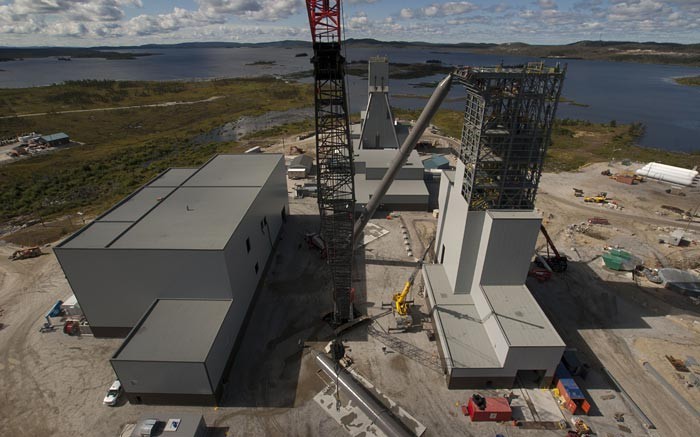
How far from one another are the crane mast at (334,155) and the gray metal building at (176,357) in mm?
9764

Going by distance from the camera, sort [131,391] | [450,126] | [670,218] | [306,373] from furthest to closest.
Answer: [450,126], [670,218], [306,373], [131,391]

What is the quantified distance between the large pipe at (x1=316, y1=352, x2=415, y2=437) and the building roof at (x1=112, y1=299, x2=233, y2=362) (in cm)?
855

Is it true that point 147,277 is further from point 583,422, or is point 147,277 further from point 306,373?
point 583,422

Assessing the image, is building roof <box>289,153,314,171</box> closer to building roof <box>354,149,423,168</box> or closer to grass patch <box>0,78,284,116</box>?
building roof <box>354,149,423,168</box>

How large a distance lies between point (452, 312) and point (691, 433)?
1625cm

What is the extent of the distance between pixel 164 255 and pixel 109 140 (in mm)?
92667

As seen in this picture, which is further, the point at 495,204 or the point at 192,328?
the point at 495,204

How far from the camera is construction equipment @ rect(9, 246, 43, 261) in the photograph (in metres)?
39.6

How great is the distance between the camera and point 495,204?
27.0 meters

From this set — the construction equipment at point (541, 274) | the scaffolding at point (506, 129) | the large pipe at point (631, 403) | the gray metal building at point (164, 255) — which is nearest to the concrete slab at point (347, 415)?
the gray metal building at point (164, 255)

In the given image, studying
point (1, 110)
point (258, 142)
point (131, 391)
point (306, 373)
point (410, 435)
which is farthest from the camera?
point (1, 110)

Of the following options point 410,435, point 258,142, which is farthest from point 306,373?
point 258,142

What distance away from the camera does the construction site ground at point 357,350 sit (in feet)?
75.1

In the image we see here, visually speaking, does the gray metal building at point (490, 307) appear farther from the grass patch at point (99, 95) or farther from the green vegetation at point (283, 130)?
the grass patch at point (99, 95)
